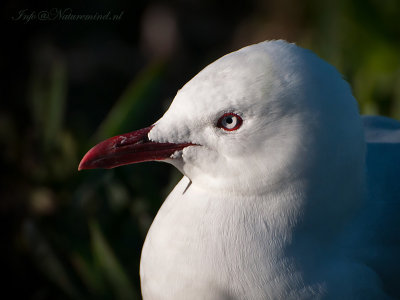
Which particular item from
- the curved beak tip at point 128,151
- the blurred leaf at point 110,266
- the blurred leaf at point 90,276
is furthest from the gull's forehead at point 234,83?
the blurred leaf at point 90,276

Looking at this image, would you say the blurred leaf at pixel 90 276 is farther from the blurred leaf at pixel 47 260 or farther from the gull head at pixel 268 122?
the gull head at pixel 268 122

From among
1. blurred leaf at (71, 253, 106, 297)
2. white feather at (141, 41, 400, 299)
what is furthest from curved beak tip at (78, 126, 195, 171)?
blurred leaf at (71, 253, 106, 297)

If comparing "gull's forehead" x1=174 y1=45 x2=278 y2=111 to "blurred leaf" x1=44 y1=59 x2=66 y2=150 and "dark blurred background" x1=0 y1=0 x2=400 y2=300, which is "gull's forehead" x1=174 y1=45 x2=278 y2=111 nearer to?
"dark blurred background" x1=0 y1=0 x2=400 y2=300

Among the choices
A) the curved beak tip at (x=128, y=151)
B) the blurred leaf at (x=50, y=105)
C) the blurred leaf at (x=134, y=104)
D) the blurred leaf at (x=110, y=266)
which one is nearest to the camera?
the curved beak tip at (x=128, y=151)

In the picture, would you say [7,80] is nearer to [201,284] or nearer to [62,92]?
[62,92]

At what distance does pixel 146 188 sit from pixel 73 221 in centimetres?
37

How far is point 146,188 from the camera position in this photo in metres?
2.37

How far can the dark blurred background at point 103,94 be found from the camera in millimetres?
2340

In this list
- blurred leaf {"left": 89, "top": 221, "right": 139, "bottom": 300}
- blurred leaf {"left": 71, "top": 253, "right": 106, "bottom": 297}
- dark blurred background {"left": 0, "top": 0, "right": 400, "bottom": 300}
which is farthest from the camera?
dark blurred background {"left": 0, "top": 0, "right": 400, "bottom": 300}

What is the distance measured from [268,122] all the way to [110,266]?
1052mm

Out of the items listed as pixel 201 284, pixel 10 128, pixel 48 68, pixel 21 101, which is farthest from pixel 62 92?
pixel 201 284

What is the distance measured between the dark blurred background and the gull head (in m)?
0.85

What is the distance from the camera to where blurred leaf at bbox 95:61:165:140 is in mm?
2539

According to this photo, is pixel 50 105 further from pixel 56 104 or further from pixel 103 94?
pixel 103 94
